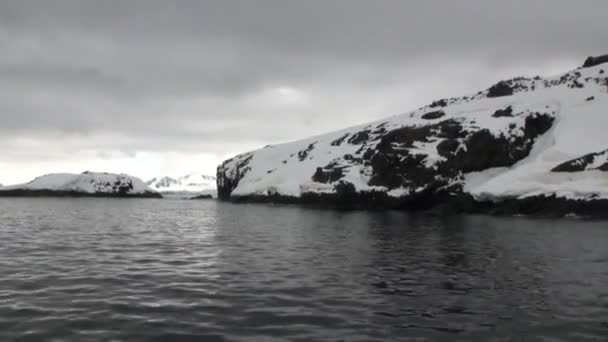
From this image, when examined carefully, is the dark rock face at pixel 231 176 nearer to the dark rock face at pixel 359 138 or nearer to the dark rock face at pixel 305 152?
the dark rock face at pixel 305 152

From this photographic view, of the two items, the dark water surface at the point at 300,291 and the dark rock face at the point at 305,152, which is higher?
the dark rock face at the point at 305,152

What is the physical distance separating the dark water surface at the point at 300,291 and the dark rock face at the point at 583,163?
3581 centimetres

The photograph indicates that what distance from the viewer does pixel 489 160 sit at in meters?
77.8

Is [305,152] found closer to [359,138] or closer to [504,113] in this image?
[359,138]

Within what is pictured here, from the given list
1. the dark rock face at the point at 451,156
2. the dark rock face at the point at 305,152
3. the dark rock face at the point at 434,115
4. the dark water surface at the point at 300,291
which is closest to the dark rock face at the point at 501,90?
the dark rock face at the point at 434,115

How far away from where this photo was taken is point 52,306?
1221 cm

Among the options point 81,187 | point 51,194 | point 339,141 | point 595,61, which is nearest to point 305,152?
point 339,141

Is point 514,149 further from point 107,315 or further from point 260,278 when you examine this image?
point 107,315

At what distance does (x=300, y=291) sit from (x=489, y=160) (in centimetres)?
7190

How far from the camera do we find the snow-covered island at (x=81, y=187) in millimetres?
169750

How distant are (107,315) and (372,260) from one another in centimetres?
1304

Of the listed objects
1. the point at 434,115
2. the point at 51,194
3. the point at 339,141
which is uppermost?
the point at 434,115

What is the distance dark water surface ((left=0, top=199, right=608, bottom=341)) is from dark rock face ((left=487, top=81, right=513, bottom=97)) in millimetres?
95483

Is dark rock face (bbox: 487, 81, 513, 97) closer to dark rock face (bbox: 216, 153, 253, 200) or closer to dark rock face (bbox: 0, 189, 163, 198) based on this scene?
dark rock face (bbox: 216, 153, 253, 200)
